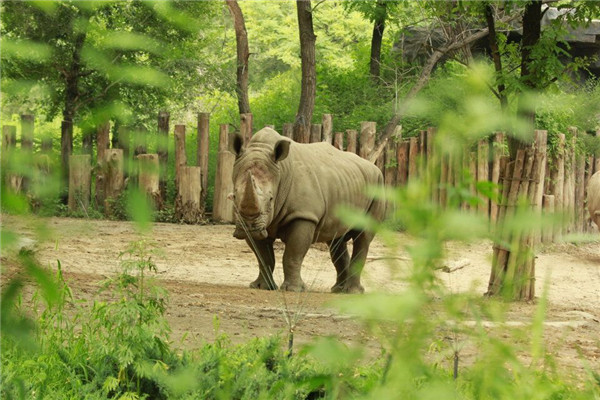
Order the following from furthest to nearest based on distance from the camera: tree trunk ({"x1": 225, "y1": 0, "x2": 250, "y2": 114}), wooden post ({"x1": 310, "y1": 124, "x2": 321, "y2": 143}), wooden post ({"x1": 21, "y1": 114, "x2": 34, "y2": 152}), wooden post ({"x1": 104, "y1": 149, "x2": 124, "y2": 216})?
tree trunk ({"x1": 225, "y1": 0, "x2": 250, "y2": 114}) < wooden post ({"x1": 310, "y1": 124, "x2": 321, "y2": 143}) < wooden post ({"x1": 104, "y1": 149, "x2": 124, "y2": 216}) < wooden post ({"x1": 21, "y1": 114, "x2": 34, "y2": 152})

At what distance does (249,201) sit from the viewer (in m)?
7.20

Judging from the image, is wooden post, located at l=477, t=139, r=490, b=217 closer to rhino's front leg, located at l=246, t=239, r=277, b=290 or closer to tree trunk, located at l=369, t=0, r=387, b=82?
tree trunk, located at l=369, t=0, r=387, b=82

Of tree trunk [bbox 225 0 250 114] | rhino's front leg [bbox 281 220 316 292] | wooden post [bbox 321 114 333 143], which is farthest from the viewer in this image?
tree trunk [bbox 225 0 250 114]

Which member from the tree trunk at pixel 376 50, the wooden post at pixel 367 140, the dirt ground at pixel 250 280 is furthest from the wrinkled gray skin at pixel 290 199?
the tree trunk at pixel 376 50

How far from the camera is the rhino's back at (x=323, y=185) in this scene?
7.77m

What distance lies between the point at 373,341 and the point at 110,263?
3673 millimetres

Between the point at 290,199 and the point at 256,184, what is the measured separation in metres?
0.53

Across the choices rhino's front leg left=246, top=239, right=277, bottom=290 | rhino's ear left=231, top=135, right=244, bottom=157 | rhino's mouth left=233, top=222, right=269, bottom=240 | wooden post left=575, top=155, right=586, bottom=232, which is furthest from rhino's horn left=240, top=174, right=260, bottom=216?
wooden post left=575, top=155, right=586, bottom=232

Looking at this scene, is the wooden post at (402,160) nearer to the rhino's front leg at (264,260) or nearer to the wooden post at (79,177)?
the wooden post at (79,177)

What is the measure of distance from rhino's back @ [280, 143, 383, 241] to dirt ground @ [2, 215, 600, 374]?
549 mm

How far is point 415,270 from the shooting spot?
127cm

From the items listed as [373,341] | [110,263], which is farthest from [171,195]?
[373,341]

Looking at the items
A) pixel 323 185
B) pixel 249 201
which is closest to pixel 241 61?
pixel 323 185

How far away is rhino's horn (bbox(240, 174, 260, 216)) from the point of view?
23.5ft
